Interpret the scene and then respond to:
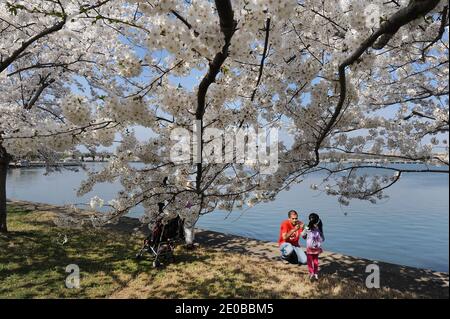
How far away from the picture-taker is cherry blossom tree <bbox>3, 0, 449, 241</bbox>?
2758mm

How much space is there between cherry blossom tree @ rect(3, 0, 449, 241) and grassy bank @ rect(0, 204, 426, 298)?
5.51 ft

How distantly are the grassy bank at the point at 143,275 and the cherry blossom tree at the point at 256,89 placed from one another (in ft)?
5.51

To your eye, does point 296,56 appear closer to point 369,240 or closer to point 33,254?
point 33,254

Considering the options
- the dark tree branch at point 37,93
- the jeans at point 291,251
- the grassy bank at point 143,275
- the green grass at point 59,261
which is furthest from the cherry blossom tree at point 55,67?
the jeans at point 291,251

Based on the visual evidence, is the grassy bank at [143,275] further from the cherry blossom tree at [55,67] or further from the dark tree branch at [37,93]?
the dark tree branch at [37,93]

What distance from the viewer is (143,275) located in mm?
8008

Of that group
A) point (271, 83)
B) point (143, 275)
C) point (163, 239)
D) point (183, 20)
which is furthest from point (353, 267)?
point (183, 20)

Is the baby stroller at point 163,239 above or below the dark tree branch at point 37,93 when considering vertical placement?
below

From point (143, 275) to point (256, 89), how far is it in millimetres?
5344

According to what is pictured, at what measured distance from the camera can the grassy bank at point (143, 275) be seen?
22.7 feet

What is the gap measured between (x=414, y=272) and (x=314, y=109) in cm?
606

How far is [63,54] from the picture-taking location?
10.9 meters

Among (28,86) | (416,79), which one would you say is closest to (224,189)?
(416,79)

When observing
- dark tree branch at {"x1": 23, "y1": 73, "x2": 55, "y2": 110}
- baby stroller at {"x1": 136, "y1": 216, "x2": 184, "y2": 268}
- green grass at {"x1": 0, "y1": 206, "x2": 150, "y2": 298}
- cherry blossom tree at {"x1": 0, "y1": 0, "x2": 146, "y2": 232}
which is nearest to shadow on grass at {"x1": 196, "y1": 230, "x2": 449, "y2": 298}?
baby stroller at {"x1": 136, "y1": 216, "x2": 184, "y2": 268}
